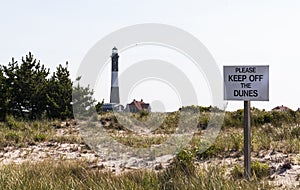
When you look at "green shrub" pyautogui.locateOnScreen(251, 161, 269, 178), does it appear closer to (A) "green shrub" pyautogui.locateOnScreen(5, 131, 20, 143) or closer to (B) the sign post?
(B) the sign post

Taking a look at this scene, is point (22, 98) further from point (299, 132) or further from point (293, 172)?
point (293, 172)

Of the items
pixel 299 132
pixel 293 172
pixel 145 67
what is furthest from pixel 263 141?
pixel 145 67

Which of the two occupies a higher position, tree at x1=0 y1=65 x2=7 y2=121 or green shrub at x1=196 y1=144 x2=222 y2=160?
tree at x1=0 y1=65 x2=7 y2=121

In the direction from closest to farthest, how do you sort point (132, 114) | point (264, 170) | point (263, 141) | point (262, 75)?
1. point (262, 75)
2. point (264, 170)
3. point (263, 141)
4. point (132, 114)

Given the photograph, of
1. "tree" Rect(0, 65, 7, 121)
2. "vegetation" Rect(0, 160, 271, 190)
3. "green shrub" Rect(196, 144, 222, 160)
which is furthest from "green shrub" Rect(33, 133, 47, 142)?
"tree" Rect(0, 65, 7, 121)

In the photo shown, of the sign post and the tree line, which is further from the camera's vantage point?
the tree line

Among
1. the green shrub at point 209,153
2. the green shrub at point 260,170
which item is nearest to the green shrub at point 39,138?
the green shrub at point 209,153

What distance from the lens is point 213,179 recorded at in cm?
616

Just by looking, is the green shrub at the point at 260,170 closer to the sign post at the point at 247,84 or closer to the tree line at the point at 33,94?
the sign post at the point at 247,84

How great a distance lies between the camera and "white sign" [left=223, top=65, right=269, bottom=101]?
7.49m

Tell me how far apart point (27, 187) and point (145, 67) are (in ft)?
18.3

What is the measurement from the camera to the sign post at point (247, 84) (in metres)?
7.49

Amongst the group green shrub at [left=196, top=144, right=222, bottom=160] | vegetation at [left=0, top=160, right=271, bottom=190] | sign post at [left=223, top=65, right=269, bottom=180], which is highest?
Answer: sign post at [left=223, top=65, right=269, bottom=180]

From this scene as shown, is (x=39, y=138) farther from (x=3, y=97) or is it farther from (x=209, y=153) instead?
(x=3, y=97)
